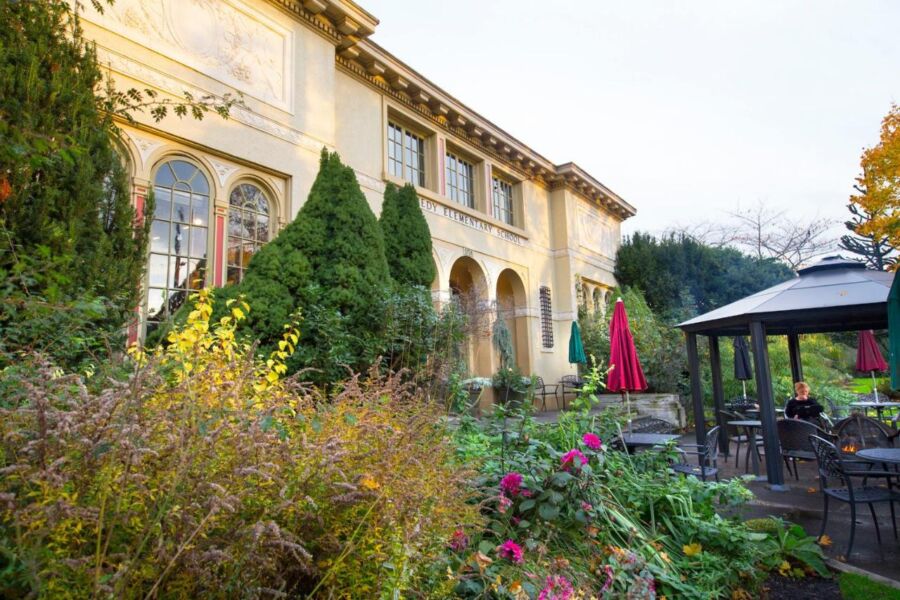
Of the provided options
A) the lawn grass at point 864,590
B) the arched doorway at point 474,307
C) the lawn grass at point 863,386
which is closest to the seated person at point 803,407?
the lawn grass at point 864,590

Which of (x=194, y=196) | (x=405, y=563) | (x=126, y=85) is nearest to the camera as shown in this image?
(x=405, y=563)

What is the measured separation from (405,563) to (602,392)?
13.8 m

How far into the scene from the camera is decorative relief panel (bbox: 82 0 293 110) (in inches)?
284

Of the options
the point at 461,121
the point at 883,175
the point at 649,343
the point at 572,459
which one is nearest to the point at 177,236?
the point at 572,459

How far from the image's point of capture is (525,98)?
20.5 meters

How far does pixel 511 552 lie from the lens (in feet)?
8.52

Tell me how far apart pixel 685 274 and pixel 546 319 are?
25.3ft

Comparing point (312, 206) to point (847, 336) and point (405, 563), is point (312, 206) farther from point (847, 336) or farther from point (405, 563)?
point (847, 336)

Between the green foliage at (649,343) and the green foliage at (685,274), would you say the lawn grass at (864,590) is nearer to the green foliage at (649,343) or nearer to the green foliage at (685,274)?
the green foliage at (649,343)

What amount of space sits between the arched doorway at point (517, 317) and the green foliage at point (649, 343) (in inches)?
90.3

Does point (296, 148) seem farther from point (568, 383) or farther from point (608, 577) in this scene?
point (568, 383)

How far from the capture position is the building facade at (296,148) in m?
7.43

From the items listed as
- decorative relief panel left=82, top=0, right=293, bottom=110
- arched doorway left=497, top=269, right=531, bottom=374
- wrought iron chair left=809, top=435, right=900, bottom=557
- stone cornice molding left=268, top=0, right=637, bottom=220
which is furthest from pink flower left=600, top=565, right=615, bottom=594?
arched doorway left=497, top=269, right=531, bottom=374

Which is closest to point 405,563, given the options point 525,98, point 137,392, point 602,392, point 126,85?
point 137,392
